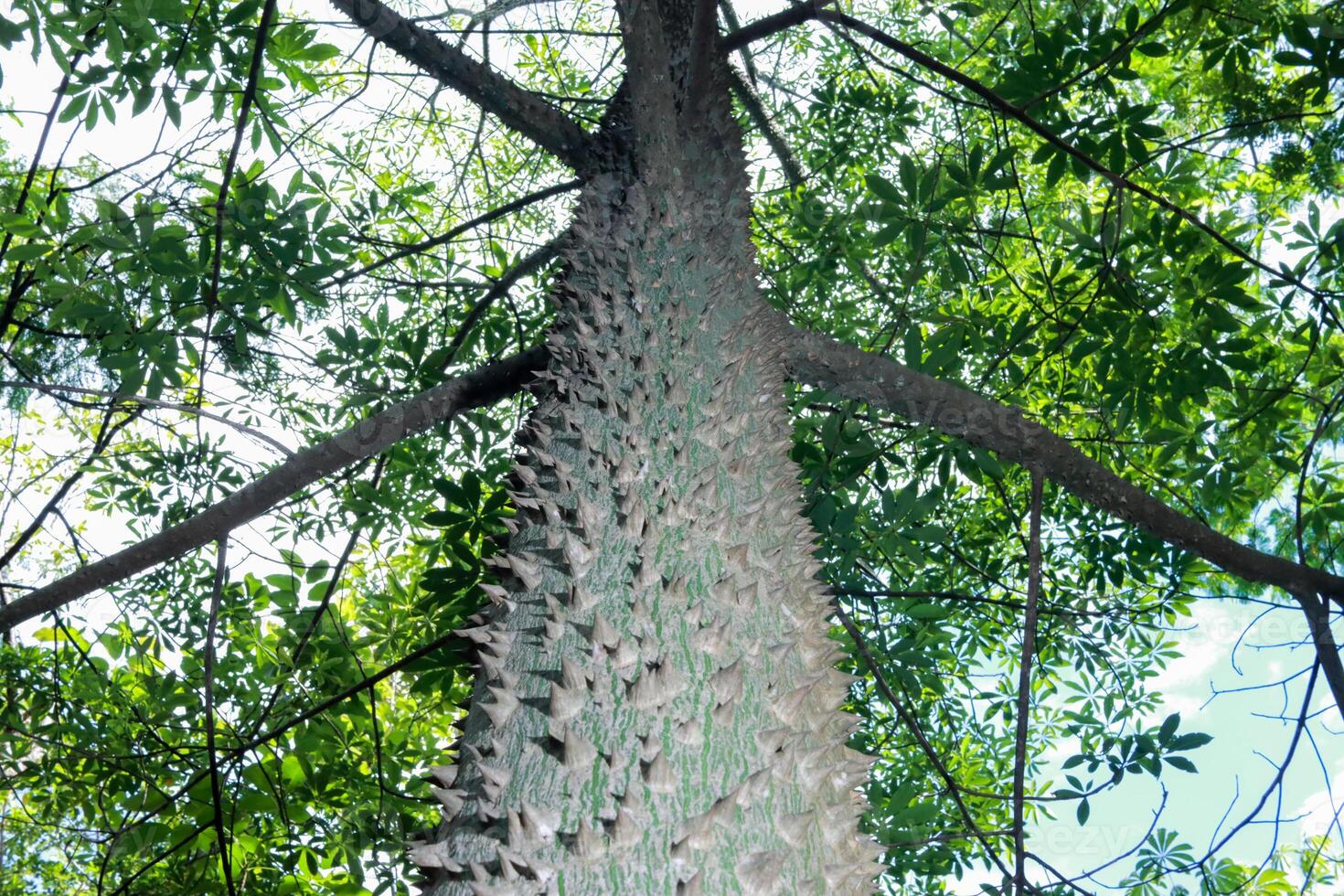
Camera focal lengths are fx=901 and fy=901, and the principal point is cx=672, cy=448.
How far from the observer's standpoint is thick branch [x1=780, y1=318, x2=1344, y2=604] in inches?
91.0

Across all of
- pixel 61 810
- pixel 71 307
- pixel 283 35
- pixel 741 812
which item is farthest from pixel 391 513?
pixel 741 812

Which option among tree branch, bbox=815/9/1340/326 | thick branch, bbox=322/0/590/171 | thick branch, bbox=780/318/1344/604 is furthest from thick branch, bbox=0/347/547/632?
tree branch, bbox=815/9/1340/326

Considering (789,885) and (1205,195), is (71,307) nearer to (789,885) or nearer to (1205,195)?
(789,885)

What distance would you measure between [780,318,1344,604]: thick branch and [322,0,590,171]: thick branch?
0.89 m

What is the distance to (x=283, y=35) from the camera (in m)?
2.84

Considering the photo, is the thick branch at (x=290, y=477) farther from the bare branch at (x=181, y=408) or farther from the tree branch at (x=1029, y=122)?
the tree branch at (x=1029, y=122)

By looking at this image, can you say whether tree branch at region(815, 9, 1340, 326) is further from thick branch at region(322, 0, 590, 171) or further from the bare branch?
the bare branch

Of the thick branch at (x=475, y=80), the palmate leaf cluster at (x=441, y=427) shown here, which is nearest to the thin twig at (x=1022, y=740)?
the palmate leaf cluster at (x=441, y=427)

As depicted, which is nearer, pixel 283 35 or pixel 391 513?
pixel 283 35

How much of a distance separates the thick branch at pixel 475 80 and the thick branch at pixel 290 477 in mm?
653

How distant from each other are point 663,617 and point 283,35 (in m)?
2.65

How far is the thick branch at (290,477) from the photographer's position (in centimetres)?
202

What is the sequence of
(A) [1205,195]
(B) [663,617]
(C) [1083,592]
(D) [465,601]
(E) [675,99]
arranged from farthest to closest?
1. (A) [1205,195]
2. (C) [1083,592]
3. (D) [465,601]
4. (E) [675,99]
5. (B) [663,617]

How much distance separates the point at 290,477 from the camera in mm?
2184
